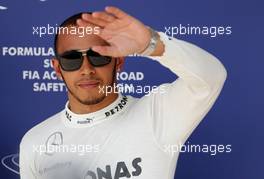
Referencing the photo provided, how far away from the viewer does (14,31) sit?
2215mm

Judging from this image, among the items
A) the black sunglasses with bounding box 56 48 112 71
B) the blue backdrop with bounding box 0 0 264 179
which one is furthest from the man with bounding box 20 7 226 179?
the blue backdrop with bounding box 0 0 264 179

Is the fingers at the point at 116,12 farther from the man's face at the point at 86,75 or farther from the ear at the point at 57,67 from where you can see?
the ear at the point at 57,67

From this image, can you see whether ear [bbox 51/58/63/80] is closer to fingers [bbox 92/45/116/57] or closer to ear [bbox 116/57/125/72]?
ear [bbox 116/57/125/72]

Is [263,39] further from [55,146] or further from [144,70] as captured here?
[55,146]

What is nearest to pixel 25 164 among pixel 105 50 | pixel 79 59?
pixel 79 59

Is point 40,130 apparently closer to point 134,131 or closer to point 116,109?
point 116,109

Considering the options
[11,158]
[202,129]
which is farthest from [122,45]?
[11,158]

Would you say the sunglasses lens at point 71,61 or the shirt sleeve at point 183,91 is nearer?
the shirt sleeve at point 183,91

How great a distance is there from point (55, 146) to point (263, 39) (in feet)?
2.90

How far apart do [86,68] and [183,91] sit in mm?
407

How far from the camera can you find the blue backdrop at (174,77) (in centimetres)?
209

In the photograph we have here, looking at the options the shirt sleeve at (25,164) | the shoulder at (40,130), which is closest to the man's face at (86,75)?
the shoulder at (40,130)

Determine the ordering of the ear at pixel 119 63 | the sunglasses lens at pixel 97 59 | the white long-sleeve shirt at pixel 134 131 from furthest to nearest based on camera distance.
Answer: the ear at pixel 119 63
the sunglasses lens at pixel 97 59
the white long-sleeve shirt at pixel 134 131

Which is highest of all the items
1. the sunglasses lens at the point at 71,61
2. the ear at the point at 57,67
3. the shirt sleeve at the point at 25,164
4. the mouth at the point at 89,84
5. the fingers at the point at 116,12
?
the fingers at the point at 116,12
